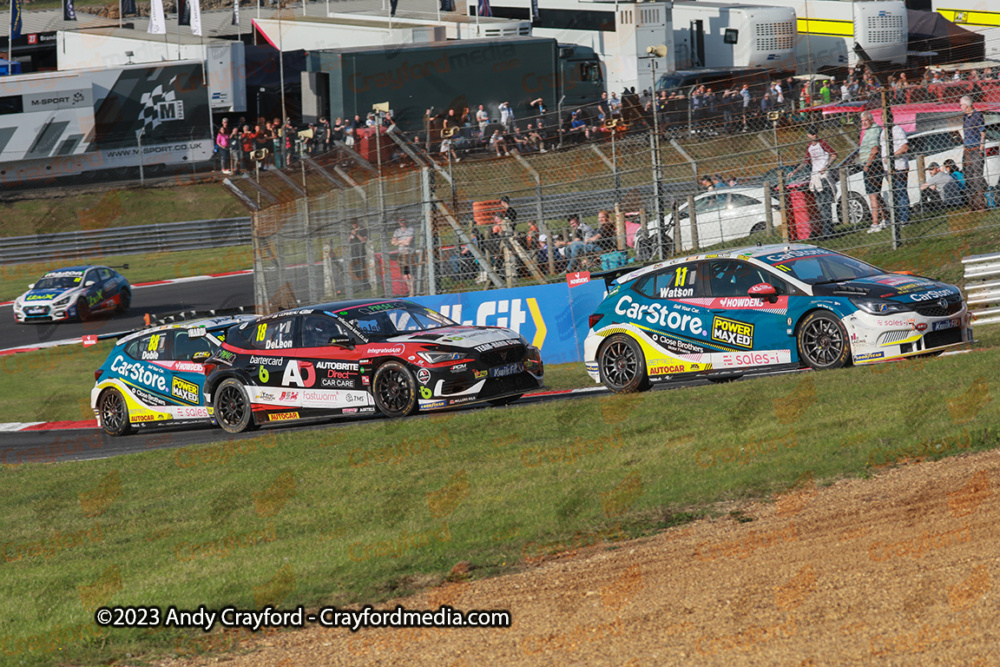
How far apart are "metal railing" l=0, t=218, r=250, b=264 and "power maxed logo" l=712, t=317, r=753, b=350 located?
26.8 m

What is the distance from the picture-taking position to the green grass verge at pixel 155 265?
33.8m

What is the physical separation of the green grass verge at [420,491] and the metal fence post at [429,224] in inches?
260

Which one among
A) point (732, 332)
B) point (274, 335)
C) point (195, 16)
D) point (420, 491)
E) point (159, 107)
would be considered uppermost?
point (195, 16)

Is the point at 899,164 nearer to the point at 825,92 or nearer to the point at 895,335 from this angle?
the point at 825,92

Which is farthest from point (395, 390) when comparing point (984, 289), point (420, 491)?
point (984, 289)

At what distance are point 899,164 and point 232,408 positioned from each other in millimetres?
9679

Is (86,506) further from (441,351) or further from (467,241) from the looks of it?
(467,241)

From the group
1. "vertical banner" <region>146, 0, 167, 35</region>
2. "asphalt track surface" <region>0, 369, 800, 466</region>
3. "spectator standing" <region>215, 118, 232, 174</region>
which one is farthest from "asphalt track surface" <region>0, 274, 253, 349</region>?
"vertical banner" <region>146, 0, 167, 35</region>

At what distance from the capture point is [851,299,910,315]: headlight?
1134cm

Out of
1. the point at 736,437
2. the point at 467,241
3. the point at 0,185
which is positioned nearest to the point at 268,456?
the point at 736,437

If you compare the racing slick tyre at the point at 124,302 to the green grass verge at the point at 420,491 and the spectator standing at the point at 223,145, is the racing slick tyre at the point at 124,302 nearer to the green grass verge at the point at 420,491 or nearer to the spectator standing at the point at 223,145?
the spectator standing at the point at 223,145

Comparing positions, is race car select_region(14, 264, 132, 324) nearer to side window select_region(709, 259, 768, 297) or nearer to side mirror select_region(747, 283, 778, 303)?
side window select_region(709, 259, 768, 297)

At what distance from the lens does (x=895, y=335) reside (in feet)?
37.1

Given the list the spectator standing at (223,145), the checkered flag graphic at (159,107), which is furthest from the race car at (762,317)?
the checkered flag graphic at (159,107)
